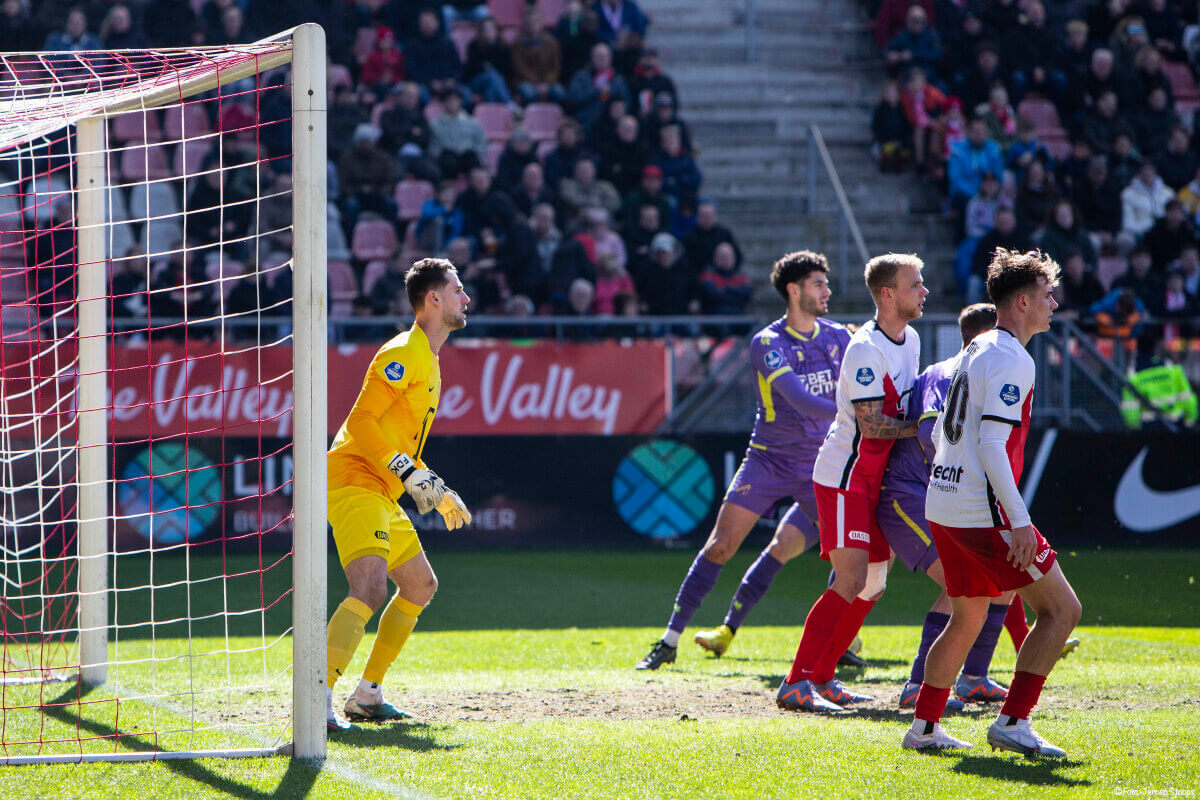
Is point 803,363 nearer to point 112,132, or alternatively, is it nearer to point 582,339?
point 582,339

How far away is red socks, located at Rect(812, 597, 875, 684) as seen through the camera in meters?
6.02

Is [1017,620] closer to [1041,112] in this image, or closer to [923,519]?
[923,519]

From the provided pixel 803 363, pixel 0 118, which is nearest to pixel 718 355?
pixel 803 363

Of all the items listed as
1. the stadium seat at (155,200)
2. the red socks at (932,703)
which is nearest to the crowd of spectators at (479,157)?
the stadium seat at (155,200)

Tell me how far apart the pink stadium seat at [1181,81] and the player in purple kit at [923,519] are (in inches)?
578

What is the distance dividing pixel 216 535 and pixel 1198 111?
47.3 feet

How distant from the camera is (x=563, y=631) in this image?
Result: 8633 mm

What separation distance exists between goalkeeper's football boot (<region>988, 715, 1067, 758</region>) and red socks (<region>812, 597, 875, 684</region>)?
1.11 meters

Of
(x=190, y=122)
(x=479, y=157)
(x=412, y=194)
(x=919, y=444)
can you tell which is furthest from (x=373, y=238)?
(x=919, y=444)

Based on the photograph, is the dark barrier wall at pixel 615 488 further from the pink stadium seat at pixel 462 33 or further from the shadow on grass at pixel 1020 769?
the shadow on grass at pixel 1020 769

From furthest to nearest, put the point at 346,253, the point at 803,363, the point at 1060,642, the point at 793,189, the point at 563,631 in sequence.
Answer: the point at 793,189, the point at 346,253, the point at 563,631, the point at 803,363, the point at 1060,642

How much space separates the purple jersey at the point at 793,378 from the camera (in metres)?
7.29

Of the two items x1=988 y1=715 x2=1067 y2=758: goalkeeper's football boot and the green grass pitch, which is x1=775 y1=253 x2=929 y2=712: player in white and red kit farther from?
x1=988 y1=715 x2=1067 y2=758: goalkeeper's football boot

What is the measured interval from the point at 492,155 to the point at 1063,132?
8172 millimetres
